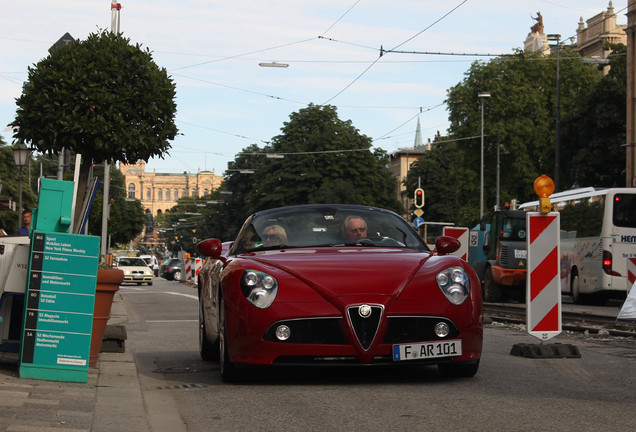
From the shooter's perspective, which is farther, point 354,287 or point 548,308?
point 548,308

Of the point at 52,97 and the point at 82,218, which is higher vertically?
the point at 52,97

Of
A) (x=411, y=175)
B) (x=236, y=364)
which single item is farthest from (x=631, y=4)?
(x=411, y=175)

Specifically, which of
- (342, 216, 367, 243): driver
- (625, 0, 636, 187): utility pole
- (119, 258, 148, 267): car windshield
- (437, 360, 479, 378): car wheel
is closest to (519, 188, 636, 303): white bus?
(342, 216, 367, 243): driver

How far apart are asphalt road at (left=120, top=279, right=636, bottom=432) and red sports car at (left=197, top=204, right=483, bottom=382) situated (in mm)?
245

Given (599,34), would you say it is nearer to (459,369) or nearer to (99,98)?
(99,98)

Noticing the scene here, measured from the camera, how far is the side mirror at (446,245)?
8.50m

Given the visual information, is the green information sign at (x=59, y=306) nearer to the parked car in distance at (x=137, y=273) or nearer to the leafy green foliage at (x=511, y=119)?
the parked car in distance at (x=137, y=273)

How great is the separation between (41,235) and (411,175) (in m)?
104

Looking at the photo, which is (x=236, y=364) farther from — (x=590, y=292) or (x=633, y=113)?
(x=633, y=113)

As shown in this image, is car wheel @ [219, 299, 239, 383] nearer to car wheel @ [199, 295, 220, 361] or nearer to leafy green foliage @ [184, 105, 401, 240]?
car wheel @ [199, 295, 220, 361]

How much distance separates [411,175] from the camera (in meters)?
112

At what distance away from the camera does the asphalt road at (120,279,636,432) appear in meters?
6.18

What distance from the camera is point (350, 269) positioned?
7.75 m

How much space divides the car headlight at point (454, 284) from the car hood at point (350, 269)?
190 millimetres
